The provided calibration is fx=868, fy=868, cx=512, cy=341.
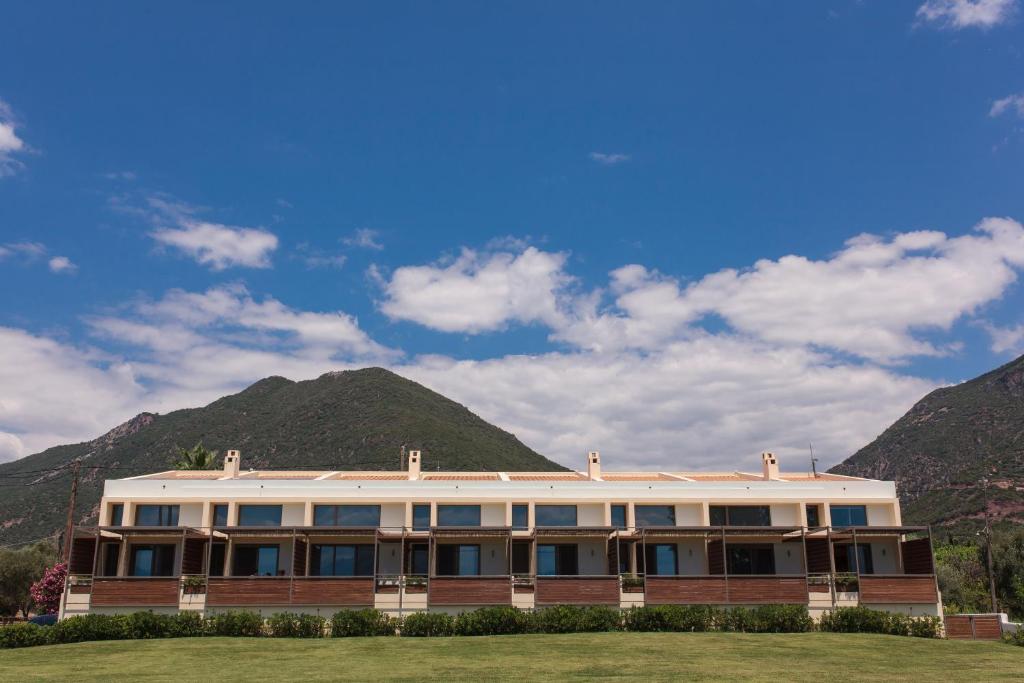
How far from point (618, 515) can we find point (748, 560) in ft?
19.4

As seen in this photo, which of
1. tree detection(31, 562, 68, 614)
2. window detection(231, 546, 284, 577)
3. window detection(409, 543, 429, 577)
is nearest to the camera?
window detection(231, 546, 284, 577)

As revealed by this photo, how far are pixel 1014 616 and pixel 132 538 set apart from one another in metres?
50.9

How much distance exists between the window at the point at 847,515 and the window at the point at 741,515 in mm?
2895

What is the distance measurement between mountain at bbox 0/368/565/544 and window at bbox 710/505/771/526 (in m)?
43.8

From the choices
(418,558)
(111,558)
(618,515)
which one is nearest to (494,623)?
(418,558)

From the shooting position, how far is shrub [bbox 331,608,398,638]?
30766 mm

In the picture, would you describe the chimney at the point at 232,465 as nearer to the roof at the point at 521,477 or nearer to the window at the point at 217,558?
the roof at the point at 521,477

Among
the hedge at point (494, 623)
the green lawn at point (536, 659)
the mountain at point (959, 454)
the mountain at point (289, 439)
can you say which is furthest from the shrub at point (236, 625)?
the mountain at point (959, 454)

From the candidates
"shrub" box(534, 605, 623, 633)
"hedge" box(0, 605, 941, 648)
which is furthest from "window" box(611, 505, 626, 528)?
"shrub" box(534, 605, 623, 633)

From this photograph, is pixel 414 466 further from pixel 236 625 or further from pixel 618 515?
pixel 236 625

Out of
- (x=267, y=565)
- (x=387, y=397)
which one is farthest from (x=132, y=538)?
(x=387, y=397)

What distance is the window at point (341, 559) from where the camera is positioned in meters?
36.7

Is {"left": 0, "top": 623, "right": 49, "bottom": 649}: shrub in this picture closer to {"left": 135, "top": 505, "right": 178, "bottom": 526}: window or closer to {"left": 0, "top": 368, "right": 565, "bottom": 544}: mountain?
{"left": 135, "top": 505, "right": 178, "bottom": 526}: window

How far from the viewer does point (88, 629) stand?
29.8 meters
